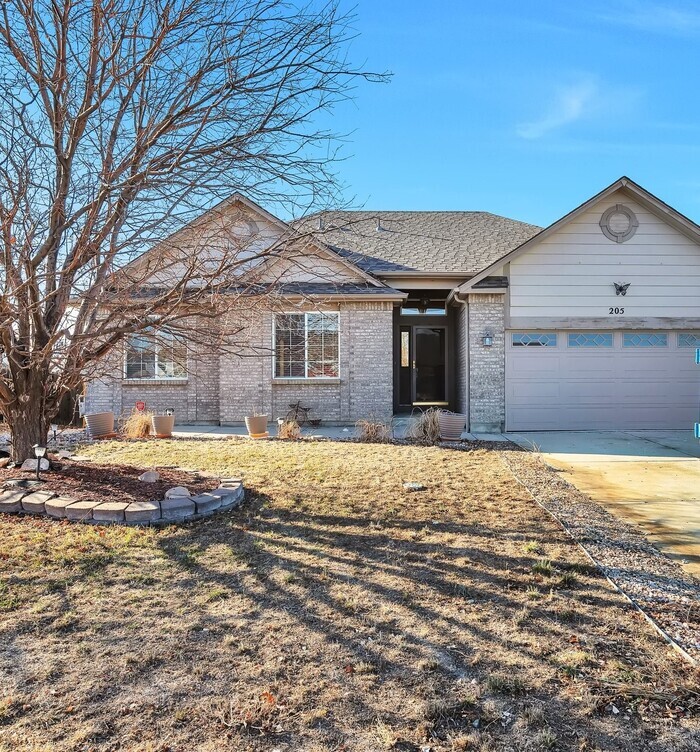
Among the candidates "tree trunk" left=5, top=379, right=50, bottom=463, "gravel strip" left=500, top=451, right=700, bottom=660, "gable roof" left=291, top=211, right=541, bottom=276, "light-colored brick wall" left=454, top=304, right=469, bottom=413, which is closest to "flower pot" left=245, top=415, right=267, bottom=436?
"gable roof" left=291, top=211, right=541, bottom=276

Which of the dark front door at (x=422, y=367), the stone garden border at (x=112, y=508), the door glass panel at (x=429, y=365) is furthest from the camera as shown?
the door glass panel at (x=429, y=365)

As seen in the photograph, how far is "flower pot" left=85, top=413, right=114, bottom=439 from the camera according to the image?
11023mm

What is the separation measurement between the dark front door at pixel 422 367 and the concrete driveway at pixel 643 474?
12.9ft

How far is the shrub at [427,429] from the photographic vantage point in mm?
10312

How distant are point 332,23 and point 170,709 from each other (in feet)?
17.2

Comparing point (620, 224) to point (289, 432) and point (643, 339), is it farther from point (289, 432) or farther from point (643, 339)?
point (289, 432)

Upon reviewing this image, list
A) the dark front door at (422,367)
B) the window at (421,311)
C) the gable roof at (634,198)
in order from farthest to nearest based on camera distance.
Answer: the dark front door at (422,367) < the window at (421,311) < the gable roof at (634,198)

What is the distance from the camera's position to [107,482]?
18.1 ft

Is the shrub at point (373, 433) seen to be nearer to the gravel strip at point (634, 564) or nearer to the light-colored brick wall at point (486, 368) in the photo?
the light-colored brick wall at point (486, 368)

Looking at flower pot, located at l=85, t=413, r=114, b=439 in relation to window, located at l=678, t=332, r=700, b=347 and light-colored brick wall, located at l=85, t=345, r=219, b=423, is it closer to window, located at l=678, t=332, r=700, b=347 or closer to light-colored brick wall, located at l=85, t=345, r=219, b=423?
light-colored brick wall, located at l=85, t=345, r=219, b=423

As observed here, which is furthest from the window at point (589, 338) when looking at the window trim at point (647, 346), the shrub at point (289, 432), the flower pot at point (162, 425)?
the flower pot at point (162, 425)

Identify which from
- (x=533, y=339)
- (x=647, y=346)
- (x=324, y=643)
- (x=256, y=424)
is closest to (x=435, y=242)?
(x=533, y=339)

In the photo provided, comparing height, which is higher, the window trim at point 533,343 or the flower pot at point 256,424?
the window trim at point 533,343

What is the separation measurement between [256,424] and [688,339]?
1033 centimetres
